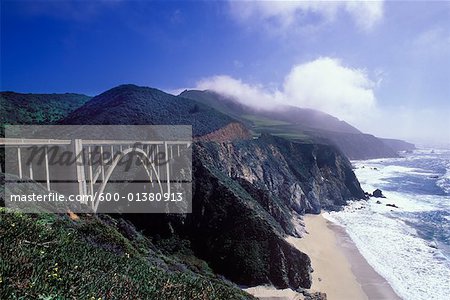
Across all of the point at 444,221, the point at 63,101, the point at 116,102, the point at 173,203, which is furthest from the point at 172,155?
the point at 63,101

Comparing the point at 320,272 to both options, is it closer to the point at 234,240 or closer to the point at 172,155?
the point at 234,240

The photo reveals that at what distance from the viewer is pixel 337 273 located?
35.8 m

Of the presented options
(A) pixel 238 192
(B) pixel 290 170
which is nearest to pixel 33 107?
(B) pixel 290 170

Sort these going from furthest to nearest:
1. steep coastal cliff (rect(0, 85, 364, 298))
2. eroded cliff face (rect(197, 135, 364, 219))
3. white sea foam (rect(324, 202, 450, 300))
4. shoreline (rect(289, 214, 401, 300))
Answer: eroded cliff face (rect(197, 135, 364, 219)), steep coastal cliff (rect(0, 85, 364, 298)), shoreline (rect(289, 214, 401, 300)), white sea foam (rect(324, 202, 450, 300))

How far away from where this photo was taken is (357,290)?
104 feet

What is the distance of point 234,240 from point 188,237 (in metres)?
5.39

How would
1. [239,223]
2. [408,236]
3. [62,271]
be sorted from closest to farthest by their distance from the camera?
1. [62,271]
2. [239,223]
3. [408,236]

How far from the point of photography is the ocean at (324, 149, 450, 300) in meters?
32.3

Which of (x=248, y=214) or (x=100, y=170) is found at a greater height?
(x=100, y=170)

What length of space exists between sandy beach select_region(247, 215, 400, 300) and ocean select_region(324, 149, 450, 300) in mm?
1214

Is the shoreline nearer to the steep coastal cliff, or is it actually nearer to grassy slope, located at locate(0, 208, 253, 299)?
the steep coastal cliff

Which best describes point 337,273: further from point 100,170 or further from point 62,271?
point 62,271

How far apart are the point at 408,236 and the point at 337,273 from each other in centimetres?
1758

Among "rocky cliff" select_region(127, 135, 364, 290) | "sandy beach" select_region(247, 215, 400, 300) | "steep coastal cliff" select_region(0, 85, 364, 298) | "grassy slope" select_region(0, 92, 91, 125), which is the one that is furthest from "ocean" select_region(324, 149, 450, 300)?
"grassy slope" select_region(0, 92, 91, 125)
